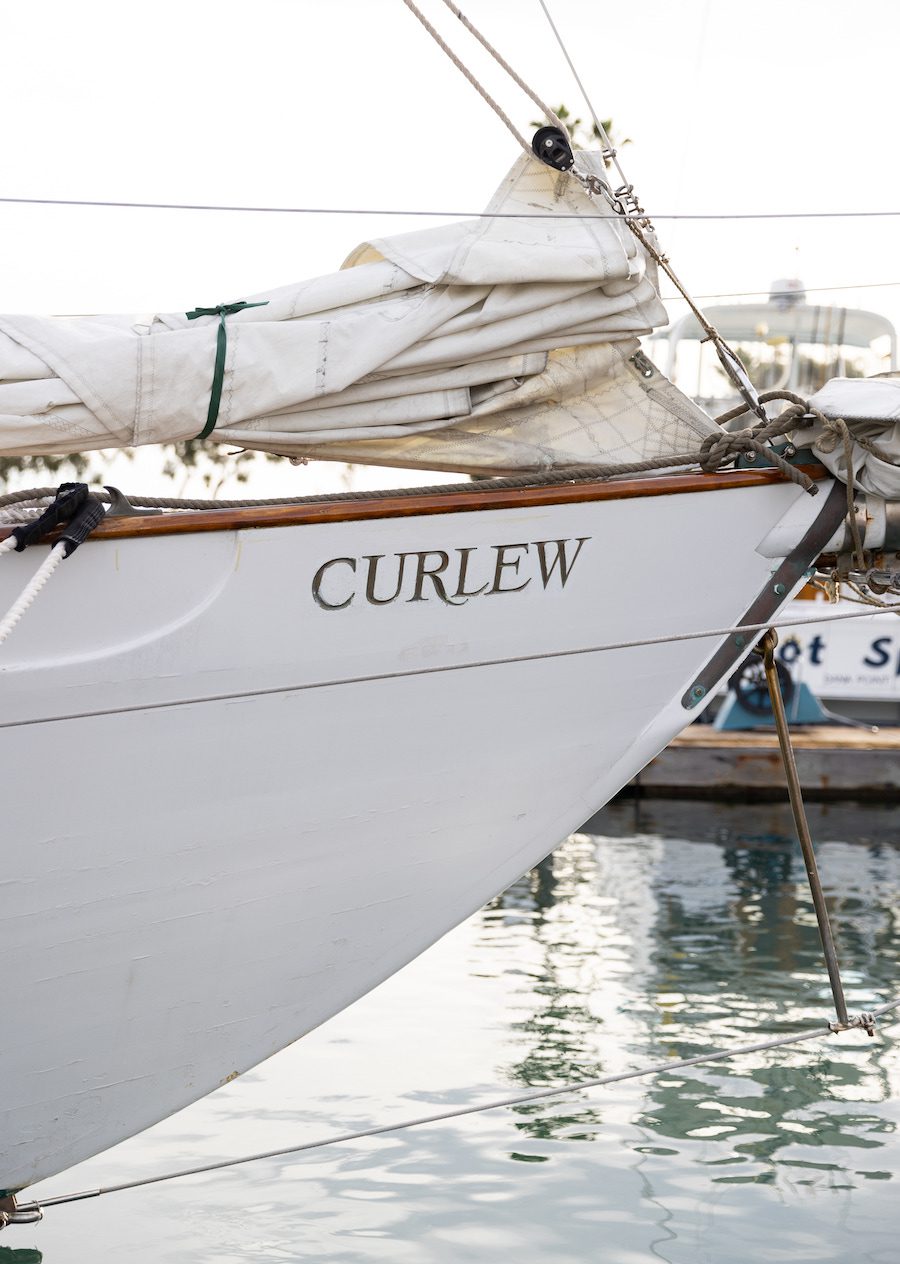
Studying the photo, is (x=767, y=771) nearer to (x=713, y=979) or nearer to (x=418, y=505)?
(x=713, y=979)

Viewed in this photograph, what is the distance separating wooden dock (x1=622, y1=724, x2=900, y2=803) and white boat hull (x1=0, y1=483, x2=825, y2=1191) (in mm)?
10331

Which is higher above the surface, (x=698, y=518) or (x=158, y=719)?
(x=698, y=518)

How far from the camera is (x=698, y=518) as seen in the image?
11.4 feet

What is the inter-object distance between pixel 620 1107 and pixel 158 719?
320cm

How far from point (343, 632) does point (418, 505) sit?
0.33 m

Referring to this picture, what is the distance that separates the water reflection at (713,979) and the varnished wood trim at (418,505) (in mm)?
2651

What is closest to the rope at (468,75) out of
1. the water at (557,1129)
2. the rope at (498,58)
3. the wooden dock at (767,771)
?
the rope at (498,58)

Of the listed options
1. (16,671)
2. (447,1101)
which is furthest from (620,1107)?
(16,671)

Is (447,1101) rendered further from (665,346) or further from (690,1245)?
(665,346)

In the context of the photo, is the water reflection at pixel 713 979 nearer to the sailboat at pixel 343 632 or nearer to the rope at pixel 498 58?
the sailboat at pixel 343 632

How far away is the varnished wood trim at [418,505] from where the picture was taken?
312 cm

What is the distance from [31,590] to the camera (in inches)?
115

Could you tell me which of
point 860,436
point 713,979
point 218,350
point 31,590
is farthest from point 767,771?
point 31,590

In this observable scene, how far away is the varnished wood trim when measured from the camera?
10.2 feet
